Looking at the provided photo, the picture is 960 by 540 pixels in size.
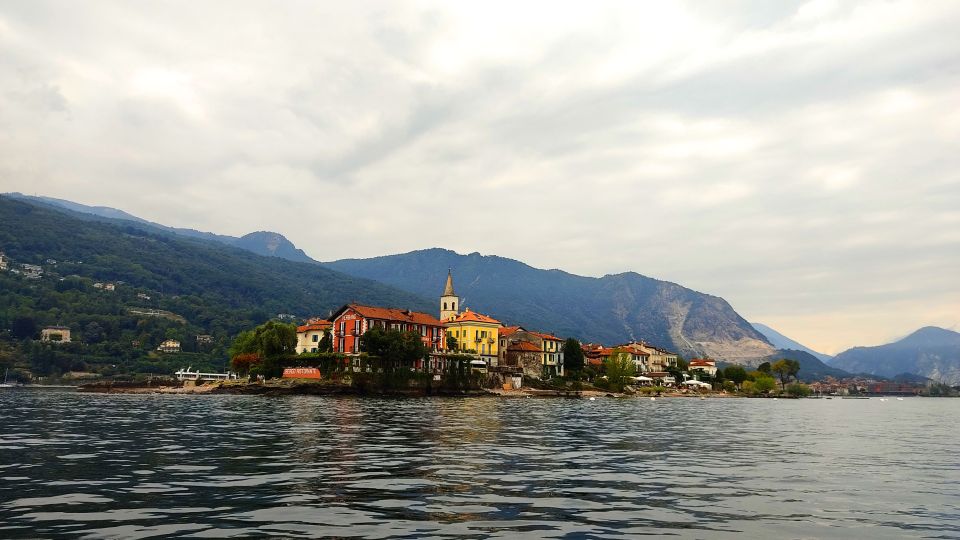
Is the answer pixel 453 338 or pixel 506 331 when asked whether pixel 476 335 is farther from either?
pixel 506 331

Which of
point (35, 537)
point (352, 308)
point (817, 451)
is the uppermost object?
point (352, 308)

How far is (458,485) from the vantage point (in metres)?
20.3

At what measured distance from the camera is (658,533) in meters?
14.3

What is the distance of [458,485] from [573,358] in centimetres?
13525

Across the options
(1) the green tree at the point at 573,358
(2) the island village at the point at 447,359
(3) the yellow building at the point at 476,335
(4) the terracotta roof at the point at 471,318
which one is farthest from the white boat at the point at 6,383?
(1) the green tree at the point at 573,358

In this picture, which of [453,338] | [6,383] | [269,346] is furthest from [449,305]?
[6,383]

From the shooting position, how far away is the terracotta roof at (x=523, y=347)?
148875mm

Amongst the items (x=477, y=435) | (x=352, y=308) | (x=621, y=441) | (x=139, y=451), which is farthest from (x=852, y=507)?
(x=352, y=308)

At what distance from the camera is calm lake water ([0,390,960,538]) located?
48.2ft

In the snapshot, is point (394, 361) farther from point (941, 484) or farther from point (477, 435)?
point (941, 484)

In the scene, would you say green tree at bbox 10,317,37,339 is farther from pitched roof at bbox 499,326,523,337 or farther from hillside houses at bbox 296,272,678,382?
pitched roof at bbox 499,326,523,337

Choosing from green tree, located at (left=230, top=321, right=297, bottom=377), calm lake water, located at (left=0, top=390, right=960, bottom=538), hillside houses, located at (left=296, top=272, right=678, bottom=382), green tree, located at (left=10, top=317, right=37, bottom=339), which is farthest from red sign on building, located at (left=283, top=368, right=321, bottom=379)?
green tree, located at (left=10, top=317, right=37, bottom=339)

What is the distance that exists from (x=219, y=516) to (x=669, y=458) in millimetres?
20342

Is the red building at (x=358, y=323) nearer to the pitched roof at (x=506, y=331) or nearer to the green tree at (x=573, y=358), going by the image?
the pitched roof at (x=506, y=331)
